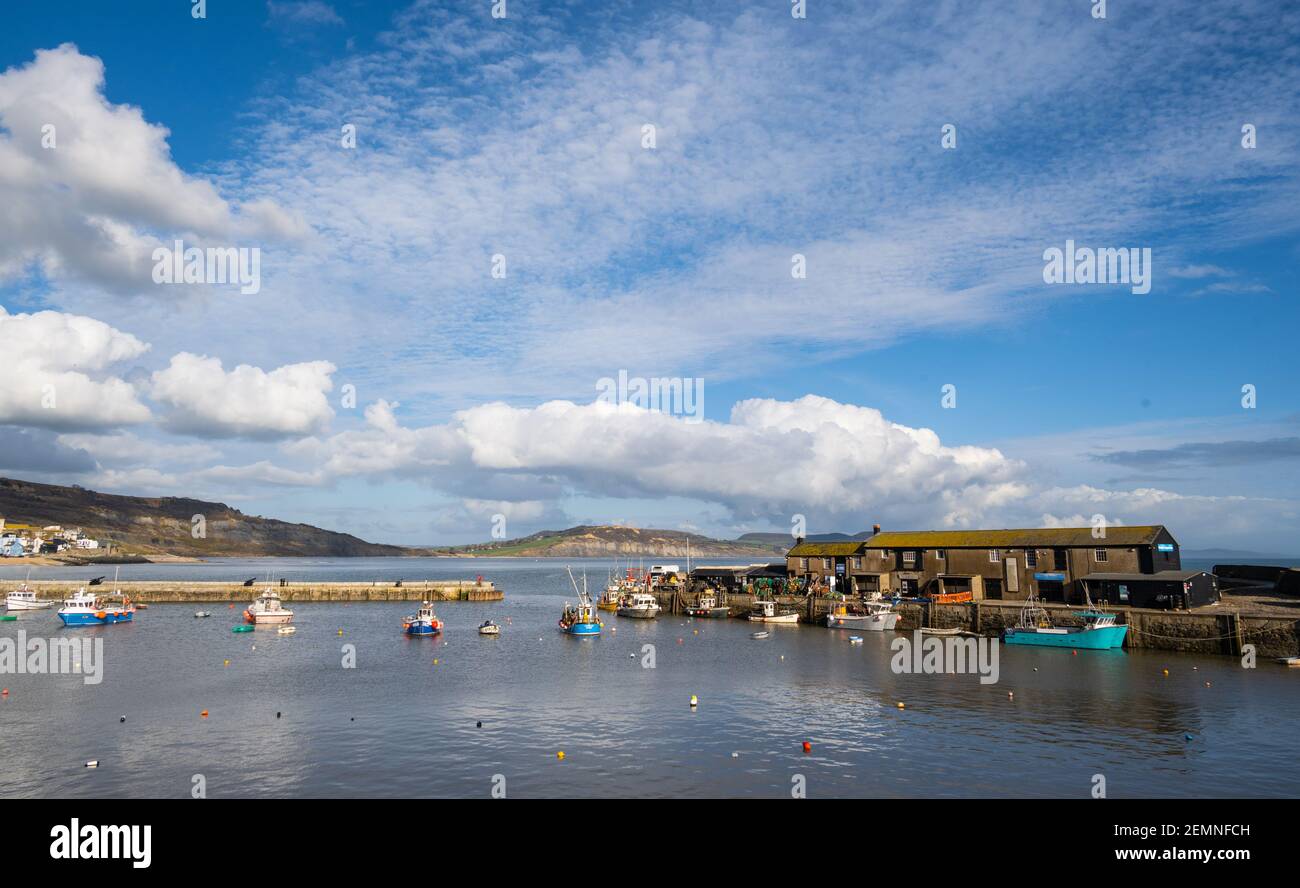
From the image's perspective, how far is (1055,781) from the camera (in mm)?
33562

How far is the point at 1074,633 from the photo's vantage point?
235 ft

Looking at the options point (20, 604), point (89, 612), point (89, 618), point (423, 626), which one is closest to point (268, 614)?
point (423, 626)

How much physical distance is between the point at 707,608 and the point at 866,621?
29695 mm

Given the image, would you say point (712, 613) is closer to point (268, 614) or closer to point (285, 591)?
point (268, 614)

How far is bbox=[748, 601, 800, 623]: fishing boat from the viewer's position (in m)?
101

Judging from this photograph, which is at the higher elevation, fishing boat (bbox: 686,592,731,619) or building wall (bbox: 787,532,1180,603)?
building wall (bbox: 787,532,1180,603)

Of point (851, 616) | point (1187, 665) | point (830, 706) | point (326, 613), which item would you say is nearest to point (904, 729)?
point (830, 706)

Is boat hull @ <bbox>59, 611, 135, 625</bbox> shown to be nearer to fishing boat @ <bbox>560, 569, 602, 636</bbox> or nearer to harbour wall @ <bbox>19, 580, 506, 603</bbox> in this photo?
harbour wall @ <bbox>19, 580, 506, 603</bbox>

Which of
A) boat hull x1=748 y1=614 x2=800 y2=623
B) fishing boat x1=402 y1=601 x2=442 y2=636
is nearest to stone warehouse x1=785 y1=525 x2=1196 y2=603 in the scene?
boat hull x1=748 y1=614 x2=800 y2=623

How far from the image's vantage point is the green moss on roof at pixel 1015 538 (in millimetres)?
81812

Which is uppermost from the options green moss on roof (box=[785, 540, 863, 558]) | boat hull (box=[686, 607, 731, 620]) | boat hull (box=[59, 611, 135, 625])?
green moss on roof (box=[785, 540, 863, 558])

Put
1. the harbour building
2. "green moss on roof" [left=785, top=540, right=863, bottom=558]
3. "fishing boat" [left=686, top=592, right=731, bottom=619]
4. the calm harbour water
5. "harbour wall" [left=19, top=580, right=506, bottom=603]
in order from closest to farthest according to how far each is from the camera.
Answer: the calm harbour water < the harbour building < "green moss on roof" [left=785, top=540, right=863, bottom=558] < "fishing boat" [left=686, top=592, right=731, bottom=619] < "harbour wall" [left=19, top=580, right=506, bottom=603]

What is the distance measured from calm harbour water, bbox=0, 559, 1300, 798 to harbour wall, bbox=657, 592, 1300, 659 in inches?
98.8
